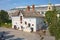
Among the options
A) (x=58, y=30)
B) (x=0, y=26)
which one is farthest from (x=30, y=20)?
(x=58, y=30)

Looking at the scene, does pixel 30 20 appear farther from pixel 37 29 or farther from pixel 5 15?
pixel 5 15

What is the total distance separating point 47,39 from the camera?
112ft

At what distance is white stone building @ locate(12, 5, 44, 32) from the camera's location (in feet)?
150

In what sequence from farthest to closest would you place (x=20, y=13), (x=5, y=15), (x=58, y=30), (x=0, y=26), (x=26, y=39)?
1. (x=5, y=15)
2. (x=0, y=26)
3. (x=20, y=13)
4. (x=26, y=39)
5. (x=58, y=30)

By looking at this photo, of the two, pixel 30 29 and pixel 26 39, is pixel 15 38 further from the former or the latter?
pixel 30 29

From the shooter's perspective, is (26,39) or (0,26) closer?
(26,39)

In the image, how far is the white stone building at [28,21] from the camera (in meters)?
45.8

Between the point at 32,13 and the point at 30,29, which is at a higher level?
the point at 32,13

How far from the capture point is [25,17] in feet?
→ 155

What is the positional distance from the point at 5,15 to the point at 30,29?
1346 centimetres

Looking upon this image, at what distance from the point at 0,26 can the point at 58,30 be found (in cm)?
3463

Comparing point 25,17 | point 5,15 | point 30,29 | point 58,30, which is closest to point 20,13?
point 25,17

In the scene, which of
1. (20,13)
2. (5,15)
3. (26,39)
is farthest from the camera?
(5,15)

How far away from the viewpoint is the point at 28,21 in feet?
155
